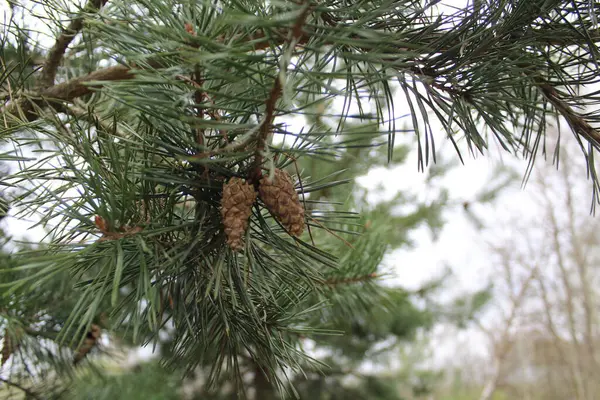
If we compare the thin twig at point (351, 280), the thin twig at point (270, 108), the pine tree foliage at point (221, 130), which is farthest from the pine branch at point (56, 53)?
the thin twig at point (351, 280)

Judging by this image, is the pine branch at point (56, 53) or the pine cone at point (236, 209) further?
the pine branch at point (56, 53)

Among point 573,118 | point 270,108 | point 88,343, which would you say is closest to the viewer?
point 270,108

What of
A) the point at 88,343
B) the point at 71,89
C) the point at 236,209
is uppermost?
the point at 71,89

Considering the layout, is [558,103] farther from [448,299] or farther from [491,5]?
[448,299]

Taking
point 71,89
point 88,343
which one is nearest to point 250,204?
point 71,89

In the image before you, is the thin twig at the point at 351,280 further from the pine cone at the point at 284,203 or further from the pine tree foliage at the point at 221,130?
the pine cone at the point at 284,203

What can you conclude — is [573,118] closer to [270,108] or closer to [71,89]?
[270,108]

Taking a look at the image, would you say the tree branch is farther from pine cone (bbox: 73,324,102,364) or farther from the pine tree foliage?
pine cone (bbox: 73,324,102,364)

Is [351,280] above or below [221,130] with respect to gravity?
below
